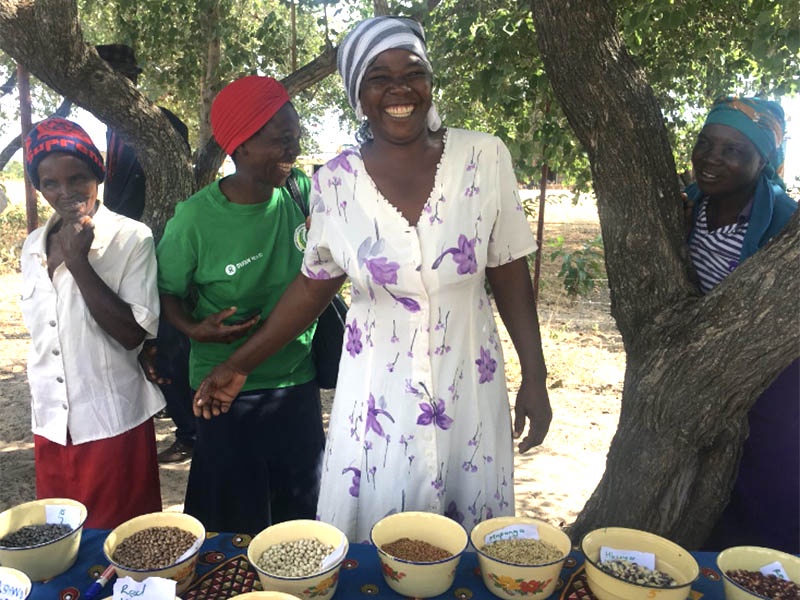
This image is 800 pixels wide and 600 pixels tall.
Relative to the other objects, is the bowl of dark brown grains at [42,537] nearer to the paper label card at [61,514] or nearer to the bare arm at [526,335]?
the paper label card at [61,514]

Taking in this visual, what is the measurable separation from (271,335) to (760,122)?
64.3 inches

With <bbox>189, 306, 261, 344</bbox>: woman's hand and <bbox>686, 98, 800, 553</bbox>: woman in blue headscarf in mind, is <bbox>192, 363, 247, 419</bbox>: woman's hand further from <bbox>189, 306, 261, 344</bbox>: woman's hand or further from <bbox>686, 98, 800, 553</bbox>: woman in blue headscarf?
<bbox>686, 98, 800, 553</bbox>: woman in blue headscarf

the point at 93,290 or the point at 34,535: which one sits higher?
the point at 93,290

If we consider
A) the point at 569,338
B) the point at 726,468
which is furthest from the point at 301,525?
the point at 569,338

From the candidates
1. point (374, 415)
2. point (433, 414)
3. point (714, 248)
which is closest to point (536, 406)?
point (433, 414)

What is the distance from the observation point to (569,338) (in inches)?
269

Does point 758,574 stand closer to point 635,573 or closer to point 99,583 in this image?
point 635,573

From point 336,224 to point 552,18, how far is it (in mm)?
1244

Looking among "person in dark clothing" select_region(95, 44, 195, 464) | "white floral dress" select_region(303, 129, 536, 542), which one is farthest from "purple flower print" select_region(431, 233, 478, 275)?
"person in dark clothing" select_region(95, 44, 195, 464)

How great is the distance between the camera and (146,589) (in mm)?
1189

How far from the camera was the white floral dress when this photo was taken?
1544 millimetres

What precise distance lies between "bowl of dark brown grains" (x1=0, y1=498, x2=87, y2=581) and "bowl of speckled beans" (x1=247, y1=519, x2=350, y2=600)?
396 millimetres

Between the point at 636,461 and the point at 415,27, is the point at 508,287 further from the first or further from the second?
the point at 636,461

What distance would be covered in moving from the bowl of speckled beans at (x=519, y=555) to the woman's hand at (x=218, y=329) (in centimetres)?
95
